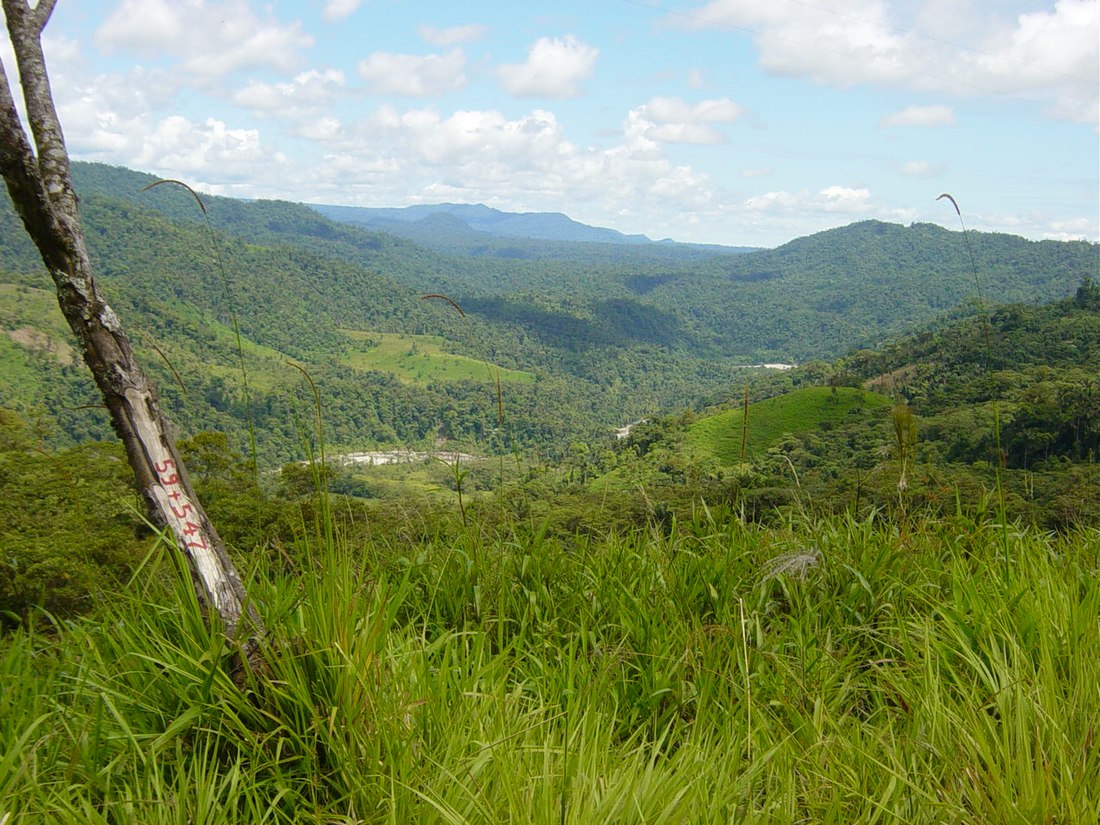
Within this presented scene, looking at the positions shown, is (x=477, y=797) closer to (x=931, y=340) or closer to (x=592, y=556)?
(x=592, y=556)

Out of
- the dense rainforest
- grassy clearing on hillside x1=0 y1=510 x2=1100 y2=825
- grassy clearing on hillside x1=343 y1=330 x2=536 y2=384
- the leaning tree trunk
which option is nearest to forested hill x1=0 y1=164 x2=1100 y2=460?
grassy clearing on hillside x1=343 y1=330 x2=536 y2=384

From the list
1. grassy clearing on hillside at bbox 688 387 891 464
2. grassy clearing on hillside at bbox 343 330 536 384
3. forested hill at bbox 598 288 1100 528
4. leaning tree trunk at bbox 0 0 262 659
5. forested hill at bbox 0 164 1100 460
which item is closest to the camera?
leaning tree trunk at bbox 0 0 262 659

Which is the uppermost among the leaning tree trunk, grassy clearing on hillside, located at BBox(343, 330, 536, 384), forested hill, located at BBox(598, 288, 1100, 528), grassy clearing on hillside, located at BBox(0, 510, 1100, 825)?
the leaning tree trunk

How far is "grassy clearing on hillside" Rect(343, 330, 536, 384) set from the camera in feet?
329

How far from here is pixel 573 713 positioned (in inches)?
69.4

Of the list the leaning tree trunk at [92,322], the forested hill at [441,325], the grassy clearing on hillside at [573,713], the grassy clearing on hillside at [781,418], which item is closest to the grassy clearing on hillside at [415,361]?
the forested hill at [441,325]

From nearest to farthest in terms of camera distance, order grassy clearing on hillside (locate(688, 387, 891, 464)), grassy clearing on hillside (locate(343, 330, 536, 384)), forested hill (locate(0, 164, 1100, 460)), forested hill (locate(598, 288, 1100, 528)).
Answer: forested hill (locate(598, 288, 1100, 528)) < grassy clearing on hillside (locate(688, 387, 891, 464)) < forested hill (locate(0, 164, 1100, 460)) < grassy clearing on hillside (locate(343, 330, 536, 384))

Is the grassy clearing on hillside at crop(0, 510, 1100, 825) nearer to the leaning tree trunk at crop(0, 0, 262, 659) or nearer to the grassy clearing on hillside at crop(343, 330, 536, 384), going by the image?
the leaning tree trunk at crop(0, 0, 262, 659)

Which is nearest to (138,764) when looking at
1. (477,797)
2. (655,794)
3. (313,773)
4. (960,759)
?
(313,773)

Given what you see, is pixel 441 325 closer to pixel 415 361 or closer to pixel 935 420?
pixel 415 361

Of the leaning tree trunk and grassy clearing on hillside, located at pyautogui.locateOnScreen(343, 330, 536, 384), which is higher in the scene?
the leaning tree trunk

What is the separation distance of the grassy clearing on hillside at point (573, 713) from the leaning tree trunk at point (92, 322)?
4.1 inches

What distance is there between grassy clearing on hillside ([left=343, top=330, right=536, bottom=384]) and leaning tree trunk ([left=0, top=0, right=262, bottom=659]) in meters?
91.5

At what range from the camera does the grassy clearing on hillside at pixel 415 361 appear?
3952 inches
